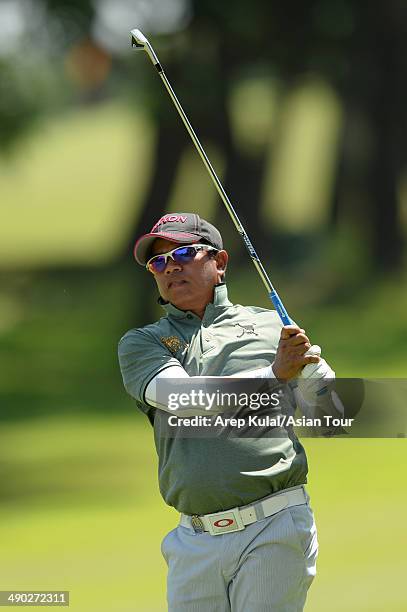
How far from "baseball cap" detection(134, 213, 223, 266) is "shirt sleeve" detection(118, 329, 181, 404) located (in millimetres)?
238

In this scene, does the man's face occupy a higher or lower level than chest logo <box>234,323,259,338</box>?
higher

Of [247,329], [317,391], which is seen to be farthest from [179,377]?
[317,391]

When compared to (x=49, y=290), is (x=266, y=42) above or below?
above

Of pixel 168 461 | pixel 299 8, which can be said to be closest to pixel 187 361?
pixel 168 461

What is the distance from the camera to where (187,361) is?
3.76 meters

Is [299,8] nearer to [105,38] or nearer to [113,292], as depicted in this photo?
[105,38]

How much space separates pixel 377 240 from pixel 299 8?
20.4 feet

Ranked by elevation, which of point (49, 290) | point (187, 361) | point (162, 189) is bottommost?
point (49, 290)

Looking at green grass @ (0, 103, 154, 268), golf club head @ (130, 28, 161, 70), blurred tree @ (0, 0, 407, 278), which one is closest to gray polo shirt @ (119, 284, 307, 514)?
golf club head @ (130, 28, 161, 70)

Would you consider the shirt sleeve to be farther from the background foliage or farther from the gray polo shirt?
the background foliage

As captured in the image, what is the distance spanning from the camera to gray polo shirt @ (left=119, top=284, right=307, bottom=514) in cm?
369

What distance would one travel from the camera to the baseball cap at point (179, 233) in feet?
12.7

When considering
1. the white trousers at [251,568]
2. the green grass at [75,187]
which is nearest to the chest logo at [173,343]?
the white trousers at [251,568]

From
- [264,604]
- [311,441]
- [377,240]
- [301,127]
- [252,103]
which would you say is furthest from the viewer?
[301,127]
